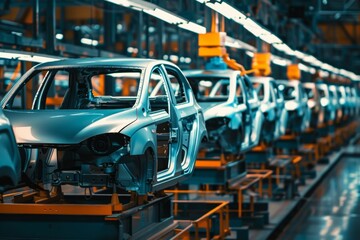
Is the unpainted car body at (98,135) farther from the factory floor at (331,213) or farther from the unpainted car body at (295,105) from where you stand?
the unpainted car body at (295,105)

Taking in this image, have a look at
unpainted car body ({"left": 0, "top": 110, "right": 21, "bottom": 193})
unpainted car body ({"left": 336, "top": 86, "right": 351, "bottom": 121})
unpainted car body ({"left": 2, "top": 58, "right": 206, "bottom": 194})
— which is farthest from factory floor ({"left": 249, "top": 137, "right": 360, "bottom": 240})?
unpainted car body ({"left": 0, "top": 110, "right": 21, "bottom": 193})

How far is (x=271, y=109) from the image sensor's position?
1658cm

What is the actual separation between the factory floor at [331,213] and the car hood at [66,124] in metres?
7.85

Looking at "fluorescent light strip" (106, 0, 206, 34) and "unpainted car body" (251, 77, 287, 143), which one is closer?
"fluorescent light strip" (106, 0, 206, 34)

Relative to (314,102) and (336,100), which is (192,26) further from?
(336,100)

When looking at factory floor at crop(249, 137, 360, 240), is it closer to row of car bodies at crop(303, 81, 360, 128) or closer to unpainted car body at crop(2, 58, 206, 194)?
row of car bodies at crop(303, 81, 360, 128)

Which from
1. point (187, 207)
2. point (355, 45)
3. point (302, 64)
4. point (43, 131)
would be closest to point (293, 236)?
point (187, 207)

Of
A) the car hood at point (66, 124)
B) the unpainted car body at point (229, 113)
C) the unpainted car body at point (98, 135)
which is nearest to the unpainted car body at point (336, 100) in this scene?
the unpainted car body at point (229, 113)

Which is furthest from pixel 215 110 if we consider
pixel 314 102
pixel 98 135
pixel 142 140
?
pixel 314 102

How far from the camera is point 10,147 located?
20.4 ft

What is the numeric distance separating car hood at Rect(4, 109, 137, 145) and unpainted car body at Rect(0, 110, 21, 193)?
1130mm

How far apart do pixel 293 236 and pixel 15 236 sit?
798 centimetres

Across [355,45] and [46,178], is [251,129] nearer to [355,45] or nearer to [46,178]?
[46,178]

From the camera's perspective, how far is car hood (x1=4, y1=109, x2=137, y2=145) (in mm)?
7465
